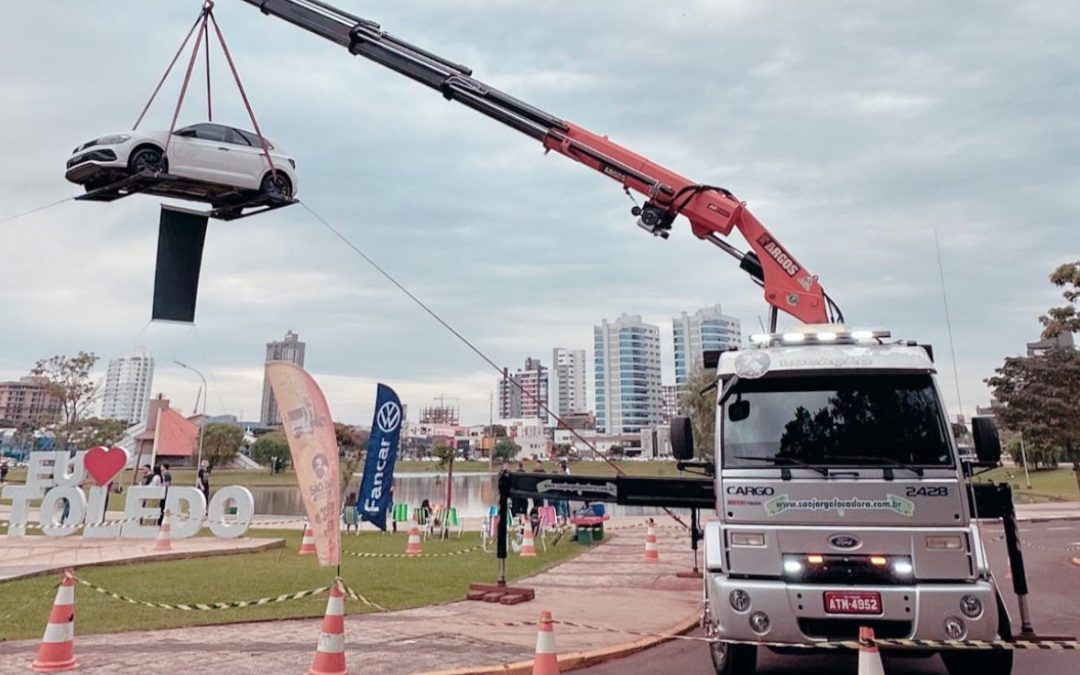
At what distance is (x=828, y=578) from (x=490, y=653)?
10.9 ft

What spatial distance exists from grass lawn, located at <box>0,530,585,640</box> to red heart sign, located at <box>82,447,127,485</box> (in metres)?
5.54

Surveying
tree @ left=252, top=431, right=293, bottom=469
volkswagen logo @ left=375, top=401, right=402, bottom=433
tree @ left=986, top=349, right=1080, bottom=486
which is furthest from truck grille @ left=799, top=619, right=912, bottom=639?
tree @ left=252, top=431, right=293, bottom=469

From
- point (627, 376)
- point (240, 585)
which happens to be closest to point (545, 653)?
point (240, 585)

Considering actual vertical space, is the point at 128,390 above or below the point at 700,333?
below

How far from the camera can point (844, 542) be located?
5.41 meters

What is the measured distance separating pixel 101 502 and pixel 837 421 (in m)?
18.3

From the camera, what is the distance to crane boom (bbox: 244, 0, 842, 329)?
10.2m

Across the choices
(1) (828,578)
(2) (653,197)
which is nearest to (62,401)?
(2) (653,197)

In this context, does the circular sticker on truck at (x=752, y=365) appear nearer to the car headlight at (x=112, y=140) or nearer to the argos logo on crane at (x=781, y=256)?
the argos logo on crane at (x=781, y=256)

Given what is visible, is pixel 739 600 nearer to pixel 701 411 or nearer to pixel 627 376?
pixel 701 411

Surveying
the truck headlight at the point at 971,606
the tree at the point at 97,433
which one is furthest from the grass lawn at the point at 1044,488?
the tree at the point at 97,433

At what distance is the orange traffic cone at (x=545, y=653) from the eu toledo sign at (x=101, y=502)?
13458mm

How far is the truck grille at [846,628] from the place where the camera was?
204 inches

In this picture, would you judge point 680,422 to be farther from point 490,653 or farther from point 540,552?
point 540,552
